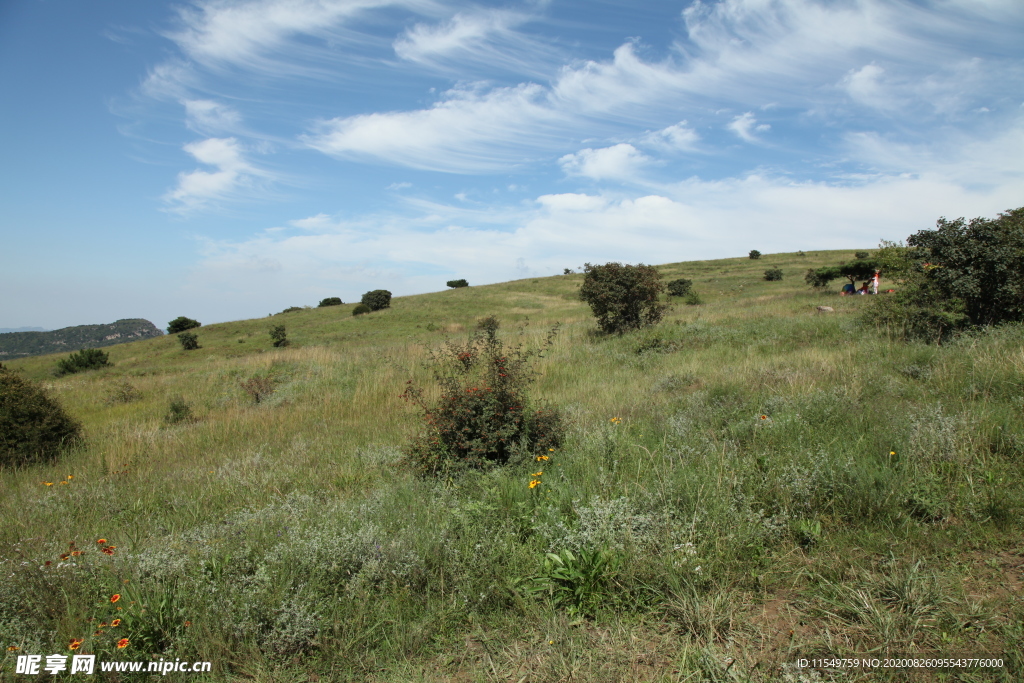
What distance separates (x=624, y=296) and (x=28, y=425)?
1391 cm

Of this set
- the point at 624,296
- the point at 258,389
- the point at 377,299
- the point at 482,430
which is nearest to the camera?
the point at 482,430

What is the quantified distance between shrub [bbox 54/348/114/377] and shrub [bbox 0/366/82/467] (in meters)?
22.9

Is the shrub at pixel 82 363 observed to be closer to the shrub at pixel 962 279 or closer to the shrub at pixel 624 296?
the shrub at pixel 624 296

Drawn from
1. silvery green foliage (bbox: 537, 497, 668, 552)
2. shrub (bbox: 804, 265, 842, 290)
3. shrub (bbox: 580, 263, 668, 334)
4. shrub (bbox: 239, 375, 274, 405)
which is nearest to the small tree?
shrub (bbox: 804, 265, 842, 290)

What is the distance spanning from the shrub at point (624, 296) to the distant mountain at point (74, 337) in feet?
219

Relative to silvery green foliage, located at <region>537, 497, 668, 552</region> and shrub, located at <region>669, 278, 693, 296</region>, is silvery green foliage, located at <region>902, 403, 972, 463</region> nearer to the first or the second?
silvery green foliage, located at <region>537, 497, 668, 552</region>

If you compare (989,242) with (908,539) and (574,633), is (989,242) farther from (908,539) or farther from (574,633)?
(574,633)

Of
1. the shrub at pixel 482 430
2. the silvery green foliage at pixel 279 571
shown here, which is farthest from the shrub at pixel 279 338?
the silvery green foliage at pixel 279 571

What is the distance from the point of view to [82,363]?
27047mm

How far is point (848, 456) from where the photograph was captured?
3.96 meters

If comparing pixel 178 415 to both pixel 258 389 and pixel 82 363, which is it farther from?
pixel 82 363

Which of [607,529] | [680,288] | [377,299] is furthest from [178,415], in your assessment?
[377,299]

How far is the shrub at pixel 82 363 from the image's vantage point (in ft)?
84.9

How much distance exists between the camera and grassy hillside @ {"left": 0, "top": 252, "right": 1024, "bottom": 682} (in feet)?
8.38
